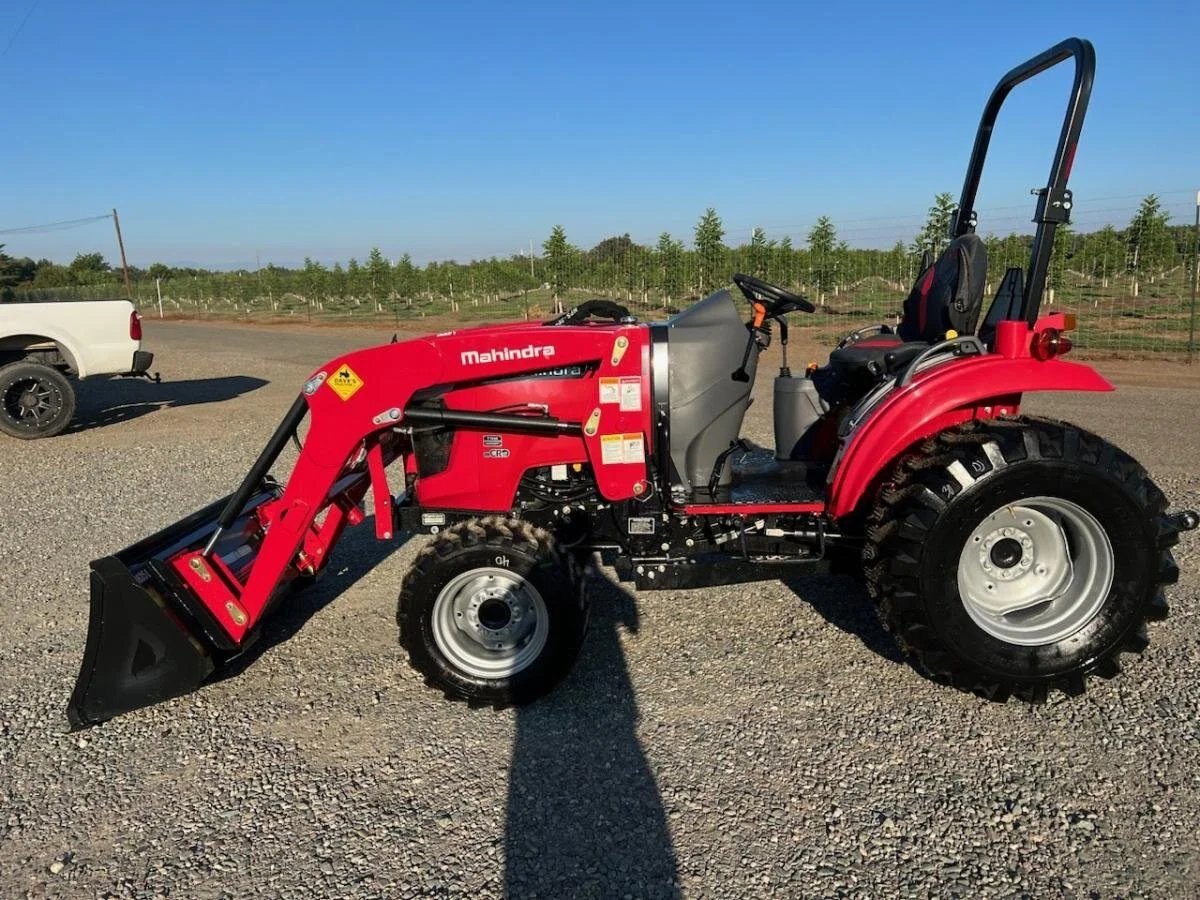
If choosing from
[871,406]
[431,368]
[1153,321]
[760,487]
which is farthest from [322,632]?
[1153,321]

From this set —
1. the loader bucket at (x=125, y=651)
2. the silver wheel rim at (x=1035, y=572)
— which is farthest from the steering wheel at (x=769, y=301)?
the loader bucket at (x=125, y=651)

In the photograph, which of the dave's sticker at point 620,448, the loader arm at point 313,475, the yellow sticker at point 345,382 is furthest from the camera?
the dave's sticker at point 620,448

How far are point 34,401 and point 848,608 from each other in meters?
9.44

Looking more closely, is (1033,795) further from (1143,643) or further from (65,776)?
(65,776)

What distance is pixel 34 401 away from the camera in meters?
9.62

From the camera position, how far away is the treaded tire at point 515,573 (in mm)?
3363

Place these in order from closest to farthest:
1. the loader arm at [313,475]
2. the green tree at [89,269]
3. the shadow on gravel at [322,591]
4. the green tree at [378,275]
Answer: the loader arm at [313,475] → the shadow on gravel at [322,591] → the green tree at [378,275] → the green tree at [89,269]

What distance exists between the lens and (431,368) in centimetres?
347

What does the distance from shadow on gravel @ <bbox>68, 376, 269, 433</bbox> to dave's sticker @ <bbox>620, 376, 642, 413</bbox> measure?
9.19 m

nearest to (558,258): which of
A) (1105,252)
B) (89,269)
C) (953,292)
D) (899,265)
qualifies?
(899,265)

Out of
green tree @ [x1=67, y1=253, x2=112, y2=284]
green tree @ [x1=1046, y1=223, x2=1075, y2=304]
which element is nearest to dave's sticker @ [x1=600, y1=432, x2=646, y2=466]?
green tree @ [x1=1046, y1=223, x2=1075, y2=304]

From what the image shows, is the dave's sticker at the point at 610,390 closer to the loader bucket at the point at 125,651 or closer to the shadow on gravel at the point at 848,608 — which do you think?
the shadow on gravel at the point at 848,608

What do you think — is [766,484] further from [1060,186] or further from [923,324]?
[1060,186]

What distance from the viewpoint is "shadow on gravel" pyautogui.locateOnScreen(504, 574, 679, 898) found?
8.23 ft
